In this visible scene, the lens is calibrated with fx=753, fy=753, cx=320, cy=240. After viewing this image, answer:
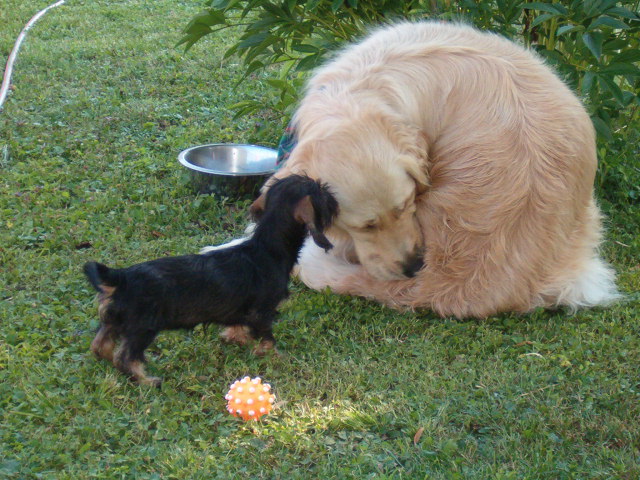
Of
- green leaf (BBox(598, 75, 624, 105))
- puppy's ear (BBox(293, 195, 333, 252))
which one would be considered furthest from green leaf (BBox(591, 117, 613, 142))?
puppy's ear (BBox(293, 195, 333, 252))

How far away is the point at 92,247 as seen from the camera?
489 cm

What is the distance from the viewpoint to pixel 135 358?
346 centimetres

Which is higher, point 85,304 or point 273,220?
point 273,220

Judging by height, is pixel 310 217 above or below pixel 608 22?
below

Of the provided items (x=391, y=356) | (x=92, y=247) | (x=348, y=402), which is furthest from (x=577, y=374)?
(x=92, y=247)

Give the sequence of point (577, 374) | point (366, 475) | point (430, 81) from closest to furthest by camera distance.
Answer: point (366, 475) → point (577, 374) → point (430, 81)

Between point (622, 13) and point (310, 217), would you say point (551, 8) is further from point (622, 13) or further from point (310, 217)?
point (310, 217)

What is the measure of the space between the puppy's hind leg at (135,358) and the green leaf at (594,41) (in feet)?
9.65

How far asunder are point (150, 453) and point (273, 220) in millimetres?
1285

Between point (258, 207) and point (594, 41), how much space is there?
222 cm

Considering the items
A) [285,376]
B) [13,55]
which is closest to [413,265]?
[285,376]

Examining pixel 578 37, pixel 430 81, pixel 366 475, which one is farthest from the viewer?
pixel 578 37

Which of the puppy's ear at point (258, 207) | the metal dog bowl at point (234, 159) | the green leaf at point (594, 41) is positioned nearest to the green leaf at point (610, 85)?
the green leaf at point (594, 41)

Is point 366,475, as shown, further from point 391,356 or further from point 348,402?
point 391,356
